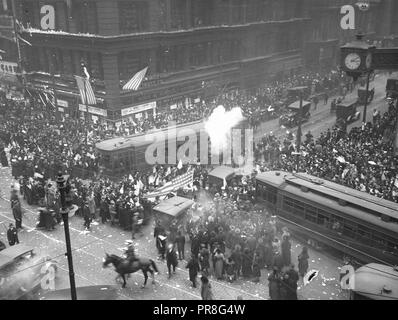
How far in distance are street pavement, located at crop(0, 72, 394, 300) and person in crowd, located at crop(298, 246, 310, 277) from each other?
16.9 inches

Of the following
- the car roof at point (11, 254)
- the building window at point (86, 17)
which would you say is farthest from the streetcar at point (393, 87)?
the car roof at point (11, 254)

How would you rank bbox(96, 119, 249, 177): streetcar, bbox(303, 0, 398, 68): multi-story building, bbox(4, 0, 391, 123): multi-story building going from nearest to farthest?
bbox(96, 119, 249, 177): streetcar < bbox(4, 0, 391, 123): multi-story building < bbox(303, 0, 398, 68): multi-story building

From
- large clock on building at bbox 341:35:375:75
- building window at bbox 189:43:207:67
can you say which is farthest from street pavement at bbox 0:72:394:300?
building window at bbox 189:43:207:67

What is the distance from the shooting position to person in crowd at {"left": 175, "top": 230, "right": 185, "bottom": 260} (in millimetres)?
16078

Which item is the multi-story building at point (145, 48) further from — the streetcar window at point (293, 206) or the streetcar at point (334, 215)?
the streetcar window at point (293, 206)

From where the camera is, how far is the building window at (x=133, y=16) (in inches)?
1291

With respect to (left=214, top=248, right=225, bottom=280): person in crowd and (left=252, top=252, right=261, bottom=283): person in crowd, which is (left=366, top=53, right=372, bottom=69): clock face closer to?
(left=252, top=252, right=261, bottom=283): person in crowd

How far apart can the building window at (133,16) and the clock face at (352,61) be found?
1895 centimetres

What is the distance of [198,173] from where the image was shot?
22.8 metres

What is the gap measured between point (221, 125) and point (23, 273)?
17.6 metres

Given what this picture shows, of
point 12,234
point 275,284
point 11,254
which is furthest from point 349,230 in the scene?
point 12,234

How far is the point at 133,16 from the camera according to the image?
33.6m

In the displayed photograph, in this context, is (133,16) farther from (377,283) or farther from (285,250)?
(377,283)
